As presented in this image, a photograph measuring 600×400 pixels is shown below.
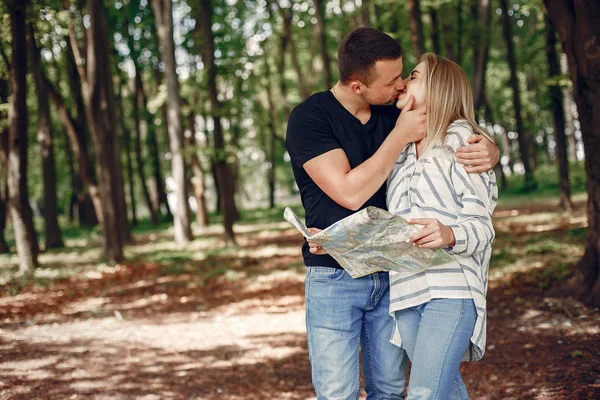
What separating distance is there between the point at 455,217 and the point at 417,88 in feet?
2.08

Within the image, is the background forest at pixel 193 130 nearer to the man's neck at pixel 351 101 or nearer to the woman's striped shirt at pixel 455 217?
the woman's striped shirt at pixel 455 217

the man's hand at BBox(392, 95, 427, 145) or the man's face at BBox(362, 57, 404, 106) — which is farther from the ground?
the man's face at BBox(362, 57, 404, 106)

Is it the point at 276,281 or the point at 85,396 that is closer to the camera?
the point at 85,396

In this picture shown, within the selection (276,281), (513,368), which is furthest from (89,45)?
(513,368)

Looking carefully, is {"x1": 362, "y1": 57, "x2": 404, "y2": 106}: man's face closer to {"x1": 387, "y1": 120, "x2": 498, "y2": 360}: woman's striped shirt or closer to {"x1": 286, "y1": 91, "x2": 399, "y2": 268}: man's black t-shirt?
{"x1": 286, "y1": 91, "x2": 399, "y2": 268}: man's black t-shirt

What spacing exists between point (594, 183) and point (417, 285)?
4.72m

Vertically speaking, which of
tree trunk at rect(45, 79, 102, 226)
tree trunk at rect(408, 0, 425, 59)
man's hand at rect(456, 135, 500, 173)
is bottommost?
man's hand at rect(456, 135, 500, 173)

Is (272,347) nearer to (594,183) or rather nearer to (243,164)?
(594,183)

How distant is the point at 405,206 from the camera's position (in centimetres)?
291

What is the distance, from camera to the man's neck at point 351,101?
3.07 meters

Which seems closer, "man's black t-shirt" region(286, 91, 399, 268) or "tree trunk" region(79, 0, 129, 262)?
"man's black t-shirt" region(286, 91, 399, 268)

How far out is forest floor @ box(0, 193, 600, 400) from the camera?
5688 millimetres

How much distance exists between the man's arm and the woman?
0.08 metres

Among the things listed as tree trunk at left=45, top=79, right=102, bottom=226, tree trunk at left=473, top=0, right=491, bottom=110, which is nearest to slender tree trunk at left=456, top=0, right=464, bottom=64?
tree trunk at left=473, top=0, right=491, bottom=110
